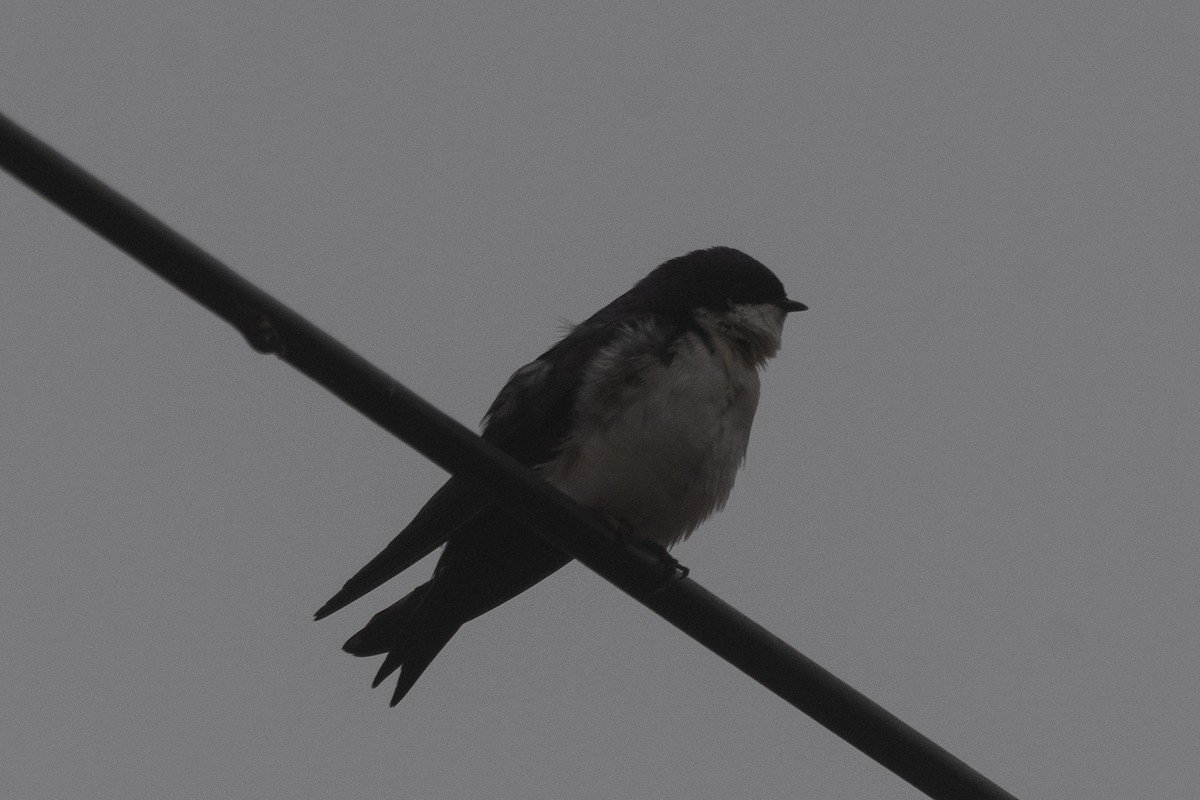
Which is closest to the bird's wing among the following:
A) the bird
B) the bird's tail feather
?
the bird

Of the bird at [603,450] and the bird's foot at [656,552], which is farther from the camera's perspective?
the bird at [603,450]

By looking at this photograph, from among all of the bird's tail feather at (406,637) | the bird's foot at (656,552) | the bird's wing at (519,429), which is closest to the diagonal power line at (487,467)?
the bird's foot at (656,552)

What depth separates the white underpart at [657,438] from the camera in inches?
246

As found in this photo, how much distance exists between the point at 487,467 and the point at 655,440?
222 centimetres

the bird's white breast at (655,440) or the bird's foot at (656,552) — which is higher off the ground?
the bird's white breast at (655,440)

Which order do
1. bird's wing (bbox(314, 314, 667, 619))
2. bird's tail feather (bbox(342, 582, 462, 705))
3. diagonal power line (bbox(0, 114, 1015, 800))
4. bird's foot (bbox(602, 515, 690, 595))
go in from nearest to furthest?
1. diagonal power line (bbox(0, 114, 1015, 800))
2. bird's foot (bbox(602, 515, 690, 595))
3. bird's wing (bbox(314, 314, 667, 619))
4. bird's tail feather (bbox(342, 582, 462, 705))

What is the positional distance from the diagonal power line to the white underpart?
1.37m

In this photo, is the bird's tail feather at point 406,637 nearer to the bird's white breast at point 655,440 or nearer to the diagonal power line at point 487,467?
the bird's white breast at point 655,440

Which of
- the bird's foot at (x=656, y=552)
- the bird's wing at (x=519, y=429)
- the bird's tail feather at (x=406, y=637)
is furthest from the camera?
the bird's tail feather at (x=406, y=637)

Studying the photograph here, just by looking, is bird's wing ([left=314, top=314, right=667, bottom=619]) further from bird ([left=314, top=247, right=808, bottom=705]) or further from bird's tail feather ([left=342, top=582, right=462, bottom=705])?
bird's tail feather ([left=342, top=582, right=462, bottom=705])

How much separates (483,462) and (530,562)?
8.23 ft

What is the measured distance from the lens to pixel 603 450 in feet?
20.6

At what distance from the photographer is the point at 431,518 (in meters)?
5.69

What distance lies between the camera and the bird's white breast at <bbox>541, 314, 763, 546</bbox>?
20.5 feet
